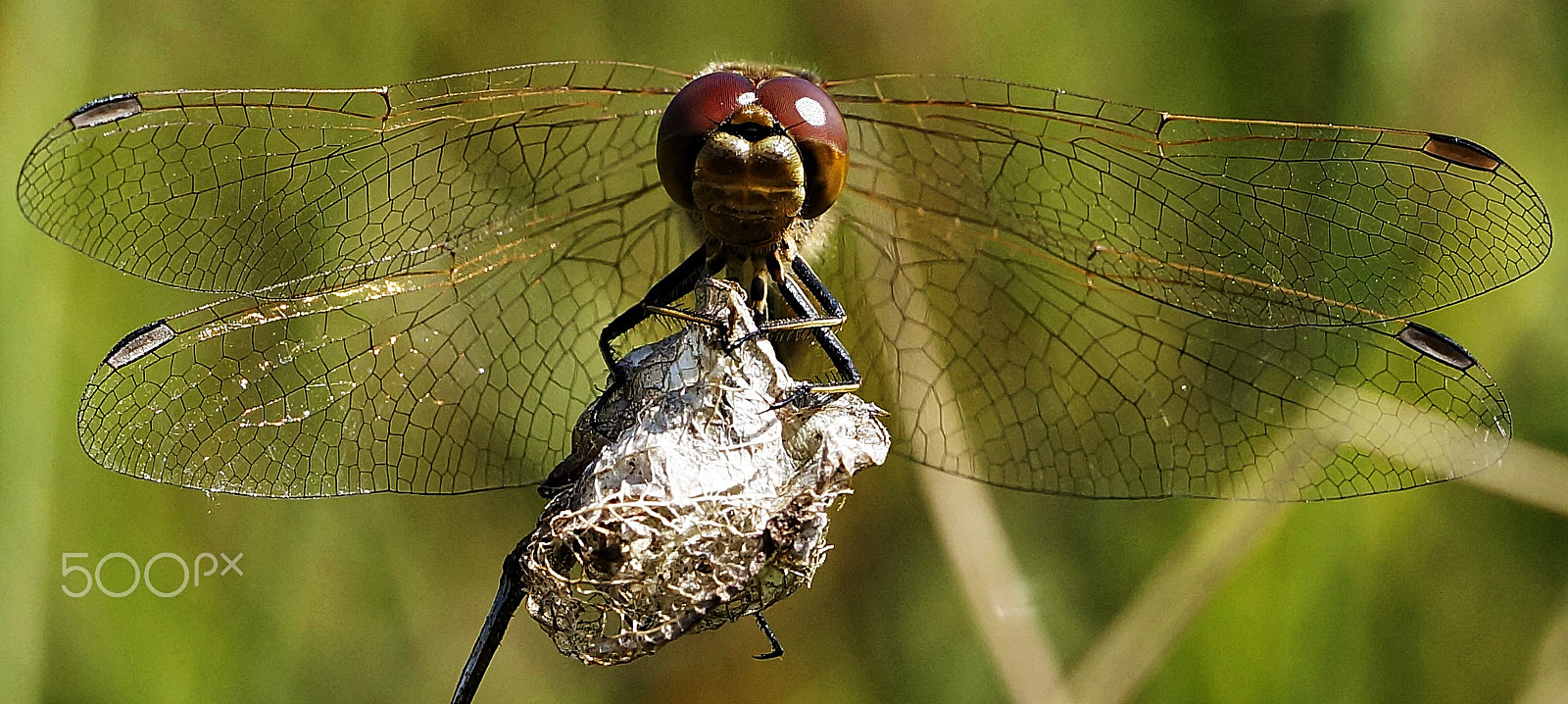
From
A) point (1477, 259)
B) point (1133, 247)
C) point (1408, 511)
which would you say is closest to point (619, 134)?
point (1133, 247)

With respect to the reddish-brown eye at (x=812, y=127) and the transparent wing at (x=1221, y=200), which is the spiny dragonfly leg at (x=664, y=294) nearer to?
the reddish-brown eye at (x=812, y=127)

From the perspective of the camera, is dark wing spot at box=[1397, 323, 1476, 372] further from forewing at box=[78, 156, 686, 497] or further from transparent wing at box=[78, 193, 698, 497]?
forewing at box=[78, 156, 686, 497]

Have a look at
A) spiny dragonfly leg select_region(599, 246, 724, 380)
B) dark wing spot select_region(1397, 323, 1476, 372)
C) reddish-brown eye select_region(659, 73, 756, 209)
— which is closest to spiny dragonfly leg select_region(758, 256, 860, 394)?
spiny dragonfly leg select_region(599, 246, 724, 380)

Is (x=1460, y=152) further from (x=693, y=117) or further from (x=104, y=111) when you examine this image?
(x=104, y=111)

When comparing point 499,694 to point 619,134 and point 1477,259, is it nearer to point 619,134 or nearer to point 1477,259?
point 619,134

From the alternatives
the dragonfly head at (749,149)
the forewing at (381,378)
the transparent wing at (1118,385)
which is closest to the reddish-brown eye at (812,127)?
the dragonfly head at (749,149)

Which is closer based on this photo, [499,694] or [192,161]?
[192,161]
